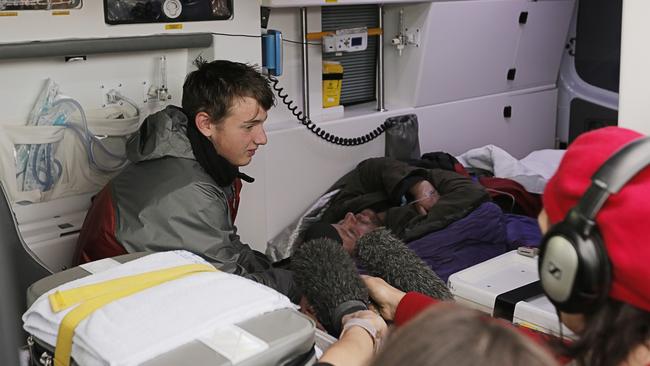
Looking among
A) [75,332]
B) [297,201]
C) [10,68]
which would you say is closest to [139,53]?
[10,68]

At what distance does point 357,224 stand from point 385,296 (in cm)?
177

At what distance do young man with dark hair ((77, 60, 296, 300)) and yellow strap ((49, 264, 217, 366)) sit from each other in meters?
0.90

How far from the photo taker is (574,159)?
0.95 metres

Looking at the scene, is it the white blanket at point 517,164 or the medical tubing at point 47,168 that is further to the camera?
the white blanket at point 517,164

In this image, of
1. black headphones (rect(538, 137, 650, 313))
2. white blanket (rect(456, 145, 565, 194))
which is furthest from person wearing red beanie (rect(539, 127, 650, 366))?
white blanket (rect(456, 145, 565, 194))

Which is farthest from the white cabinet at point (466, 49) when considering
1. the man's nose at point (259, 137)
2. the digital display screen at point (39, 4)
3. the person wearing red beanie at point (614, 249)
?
the person wearing red beanie at point (614, 249)

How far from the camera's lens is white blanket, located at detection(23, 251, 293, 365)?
110cm

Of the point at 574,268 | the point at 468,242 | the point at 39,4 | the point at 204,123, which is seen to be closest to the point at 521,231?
the point at 468,242

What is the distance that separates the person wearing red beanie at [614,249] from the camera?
2.81ft

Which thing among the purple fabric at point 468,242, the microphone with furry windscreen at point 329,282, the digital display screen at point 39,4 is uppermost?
the digital display screen at point 39,4

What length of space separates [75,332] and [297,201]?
249 cm

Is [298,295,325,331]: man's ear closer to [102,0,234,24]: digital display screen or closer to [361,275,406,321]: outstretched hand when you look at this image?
[361,275,406,321]: outstretched hand

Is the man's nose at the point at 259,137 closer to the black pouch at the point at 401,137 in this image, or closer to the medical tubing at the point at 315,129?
the medical tubing at the point at 315,129

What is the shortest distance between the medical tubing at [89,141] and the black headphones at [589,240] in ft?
7.19
